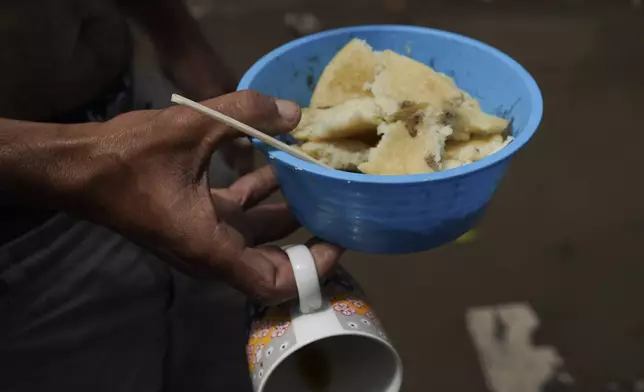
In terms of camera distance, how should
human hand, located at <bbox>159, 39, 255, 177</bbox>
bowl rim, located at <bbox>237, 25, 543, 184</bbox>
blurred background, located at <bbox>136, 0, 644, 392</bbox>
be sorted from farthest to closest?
1. blurred background, located at <bbox>136, 0, 644, 392</bbox>
2. human hand, located at <bbox>159, 39, 255, 177</bbox>
3. bowl rim, located at <bbox>237, 25, 543, 184</bbox>

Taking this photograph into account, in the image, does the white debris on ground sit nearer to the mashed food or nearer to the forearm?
the mashed food

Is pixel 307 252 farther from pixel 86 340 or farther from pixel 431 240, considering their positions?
pixel 86 340

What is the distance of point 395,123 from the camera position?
52 cm

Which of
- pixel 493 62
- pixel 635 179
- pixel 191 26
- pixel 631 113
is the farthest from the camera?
pixel 631 113

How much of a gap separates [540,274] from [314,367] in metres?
0.75

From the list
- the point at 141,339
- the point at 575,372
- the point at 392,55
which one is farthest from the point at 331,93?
the point at 575,372

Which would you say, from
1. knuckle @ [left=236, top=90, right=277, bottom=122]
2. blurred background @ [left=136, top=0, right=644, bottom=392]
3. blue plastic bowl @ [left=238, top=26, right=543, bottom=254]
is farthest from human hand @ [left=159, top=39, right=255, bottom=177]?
knuckle @ [left=236, top=90, right=277, bottom=122]

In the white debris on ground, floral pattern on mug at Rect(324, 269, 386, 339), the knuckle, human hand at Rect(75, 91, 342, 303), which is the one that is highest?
the knuckle

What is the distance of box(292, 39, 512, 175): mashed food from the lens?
0.51 meters

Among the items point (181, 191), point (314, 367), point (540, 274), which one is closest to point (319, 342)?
point (314, 367)

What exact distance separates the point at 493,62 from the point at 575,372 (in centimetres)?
62

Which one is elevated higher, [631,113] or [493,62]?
[493,62]

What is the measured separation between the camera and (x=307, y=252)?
52 centimetres

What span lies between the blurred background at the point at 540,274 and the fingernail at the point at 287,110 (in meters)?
0.26
